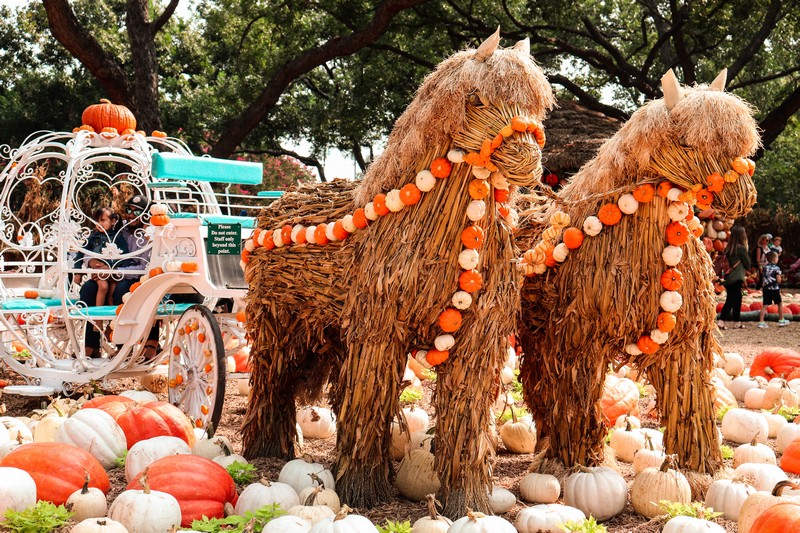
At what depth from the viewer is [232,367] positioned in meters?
7.77

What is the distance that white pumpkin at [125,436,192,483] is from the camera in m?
4.27

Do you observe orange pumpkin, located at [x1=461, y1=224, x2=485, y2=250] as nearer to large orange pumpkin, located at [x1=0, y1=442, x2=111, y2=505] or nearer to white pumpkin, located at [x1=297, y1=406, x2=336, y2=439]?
large orange pumpkin, located at [x1=0, y1=442, x2=111, y2=505]

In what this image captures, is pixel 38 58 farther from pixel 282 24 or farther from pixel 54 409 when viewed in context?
pixel 54 409

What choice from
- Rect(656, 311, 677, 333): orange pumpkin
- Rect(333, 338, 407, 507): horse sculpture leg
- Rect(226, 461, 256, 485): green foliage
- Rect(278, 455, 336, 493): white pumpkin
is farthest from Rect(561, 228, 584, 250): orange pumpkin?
Rect(226, 461, 256, 485): green foliage

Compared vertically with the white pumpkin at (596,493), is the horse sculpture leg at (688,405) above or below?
above

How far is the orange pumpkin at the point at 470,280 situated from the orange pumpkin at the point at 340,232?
0.72 m

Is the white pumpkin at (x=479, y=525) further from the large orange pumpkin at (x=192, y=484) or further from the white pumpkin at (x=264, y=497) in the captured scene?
the large orange pumpkin at (x=192, y=484)

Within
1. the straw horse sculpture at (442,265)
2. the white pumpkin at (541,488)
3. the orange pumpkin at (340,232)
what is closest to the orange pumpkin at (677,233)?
the straw horse sculpture at (442,265)

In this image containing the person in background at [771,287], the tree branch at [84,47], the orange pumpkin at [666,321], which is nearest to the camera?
the orange pumpkin at [666,321]

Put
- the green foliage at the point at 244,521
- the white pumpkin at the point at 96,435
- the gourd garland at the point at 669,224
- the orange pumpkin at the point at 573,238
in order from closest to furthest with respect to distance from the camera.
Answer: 1. the green foliage at the point at 244,521
2. the gourd garland at the point at 669,224
3. the orange pumpkin at the point at 573,238
4. the white pumpkin at the point at 96,435

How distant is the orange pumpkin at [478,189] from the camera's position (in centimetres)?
378

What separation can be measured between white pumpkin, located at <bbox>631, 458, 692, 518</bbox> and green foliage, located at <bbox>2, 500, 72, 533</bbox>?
280cm

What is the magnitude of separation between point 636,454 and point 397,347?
1.76m

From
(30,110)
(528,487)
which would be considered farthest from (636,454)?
(30,110)
